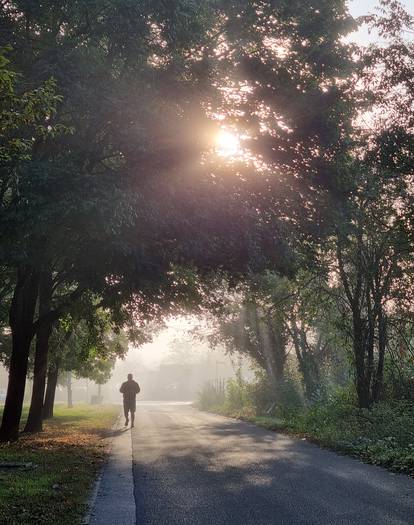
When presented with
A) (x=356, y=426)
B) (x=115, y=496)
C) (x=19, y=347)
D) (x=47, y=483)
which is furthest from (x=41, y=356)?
(x=115, y=496)

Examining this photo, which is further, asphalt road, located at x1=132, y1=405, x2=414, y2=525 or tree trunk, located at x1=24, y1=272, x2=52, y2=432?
tree trunk, located at x1=24, y1=272, x2=52, y2=432

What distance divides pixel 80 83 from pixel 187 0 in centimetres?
298

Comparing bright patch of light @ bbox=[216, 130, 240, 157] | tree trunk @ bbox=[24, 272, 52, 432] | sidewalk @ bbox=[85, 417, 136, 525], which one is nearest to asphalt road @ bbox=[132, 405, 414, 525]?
sidewalk @ bbox=[85, 417, 136, 525]

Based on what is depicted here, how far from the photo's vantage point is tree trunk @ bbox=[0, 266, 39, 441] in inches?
563

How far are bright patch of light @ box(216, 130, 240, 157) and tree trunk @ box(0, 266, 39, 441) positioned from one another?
5804mm

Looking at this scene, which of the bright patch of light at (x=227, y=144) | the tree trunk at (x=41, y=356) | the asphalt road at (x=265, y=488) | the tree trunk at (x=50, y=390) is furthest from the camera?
the tree trunk at (x=50, y=390)

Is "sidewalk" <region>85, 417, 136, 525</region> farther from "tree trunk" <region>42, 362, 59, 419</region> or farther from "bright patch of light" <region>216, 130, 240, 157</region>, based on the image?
"tree trunk" <region>42, 362, 59, 419</region>

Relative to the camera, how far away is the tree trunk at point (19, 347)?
14297 mm

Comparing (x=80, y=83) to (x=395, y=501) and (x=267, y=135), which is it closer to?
(x=267, y=135)

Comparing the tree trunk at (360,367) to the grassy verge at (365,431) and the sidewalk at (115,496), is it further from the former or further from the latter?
the sidewalk at (115,496)

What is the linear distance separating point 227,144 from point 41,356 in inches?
363

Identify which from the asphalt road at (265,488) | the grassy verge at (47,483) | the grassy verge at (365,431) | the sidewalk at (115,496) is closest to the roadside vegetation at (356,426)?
the grassy verge at (365,431)

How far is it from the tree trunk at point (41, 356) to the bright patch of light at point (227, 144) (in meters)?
7.17

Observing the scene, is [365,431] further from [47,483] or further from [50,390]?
[50,390]
